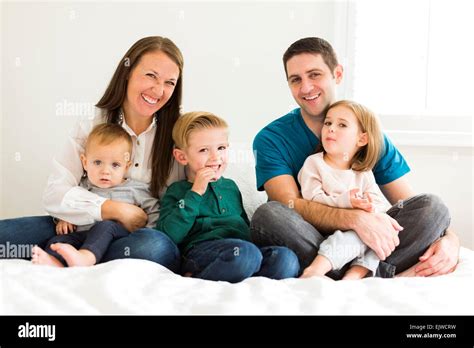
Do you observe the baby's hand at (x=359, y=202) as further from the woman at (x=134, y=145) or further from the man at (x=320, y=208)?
the woman at (x=134, y=145)

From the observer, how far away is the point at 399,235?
67.1 inches

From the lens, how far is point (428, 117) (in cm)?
267

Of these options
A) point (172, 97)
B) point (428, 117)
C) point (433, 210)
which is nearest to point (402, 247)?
point (433, 210)

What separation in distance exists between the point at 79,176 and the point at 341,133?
792 mm

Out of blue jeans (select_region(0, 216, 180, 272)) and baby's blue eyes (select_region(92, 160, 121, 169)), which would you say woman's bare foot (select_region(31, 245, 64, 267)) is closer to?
blue jeans (select_region(0, 216, 180, 272))

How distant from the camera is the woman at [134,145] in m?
1.80

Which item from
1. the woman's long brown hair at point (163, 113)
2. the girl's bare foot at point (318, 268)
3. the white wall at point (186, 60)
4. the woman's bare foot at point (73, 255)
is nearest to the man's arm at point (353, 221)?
the girl's bare foot at point (318, 268)

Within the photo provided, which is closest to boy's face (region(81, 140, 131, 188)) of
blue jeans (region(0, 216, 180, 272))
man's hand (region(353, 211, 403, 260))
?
blue jeans (region(0, 216, 180, 272))

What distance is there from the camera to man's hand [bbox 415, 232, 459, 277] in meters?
1.65

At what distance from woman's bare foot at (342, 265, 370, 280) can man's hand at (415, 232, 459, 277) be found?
A: 0.47 ft

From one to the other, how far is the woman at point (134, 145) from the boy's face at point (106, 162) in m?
A: 0.05

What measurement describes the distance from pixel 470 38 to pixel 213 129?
146cm
